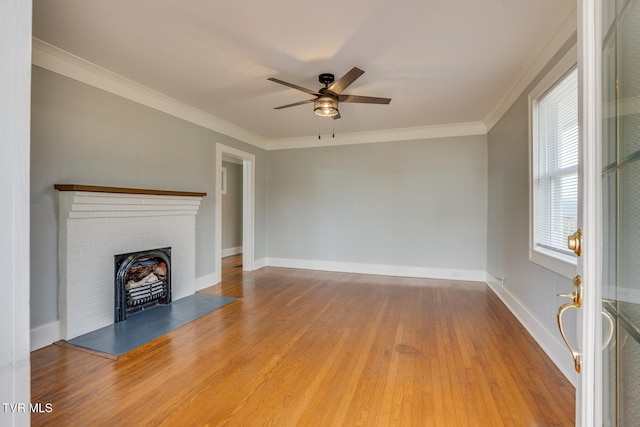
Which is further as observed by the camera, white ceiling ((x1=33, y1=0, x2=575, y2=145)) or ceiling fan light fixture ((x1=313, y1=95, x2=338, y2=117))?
ceiling fan light fixture ((x1=313, y1=95, x2=338, y2=117))

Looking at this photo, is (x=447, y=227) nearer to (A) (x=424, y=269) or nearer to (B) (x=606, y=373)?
(A) (x=424, y=269)

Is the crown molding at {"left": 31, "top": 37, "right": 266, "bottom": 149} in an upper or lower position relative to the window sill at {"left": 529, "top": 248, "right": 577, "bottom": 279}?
upper

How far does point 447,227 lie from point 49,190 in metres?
5.08

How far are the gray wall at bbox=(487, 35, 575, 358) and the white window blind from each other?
186mm

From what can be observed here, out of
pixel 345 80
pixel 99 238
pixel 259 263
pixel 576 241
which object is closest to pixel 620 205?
pixel 576 241

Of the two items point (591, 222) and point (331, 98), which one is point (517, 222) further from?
point (591, 222)

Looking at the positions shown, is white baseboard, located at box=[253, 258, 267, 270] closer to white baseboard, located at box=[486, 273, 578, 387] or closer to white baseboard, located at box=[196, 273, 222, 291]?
white baseboard, located at box=[196, 273, 222, 291]

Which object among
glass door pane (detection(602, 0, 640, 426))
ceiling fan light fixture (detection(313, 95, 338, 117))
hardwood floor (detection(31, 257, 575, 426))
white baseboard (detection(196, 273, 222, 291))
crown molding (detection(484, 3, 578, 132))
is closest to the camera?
glass door pane (detection(602, 0, 640, 426))

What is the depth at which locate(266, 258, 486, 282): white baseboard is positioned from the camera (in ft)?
15.4

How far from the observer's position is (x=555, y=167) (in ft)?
7.77

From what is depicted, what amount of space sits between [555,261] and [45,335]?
4284 millimetres

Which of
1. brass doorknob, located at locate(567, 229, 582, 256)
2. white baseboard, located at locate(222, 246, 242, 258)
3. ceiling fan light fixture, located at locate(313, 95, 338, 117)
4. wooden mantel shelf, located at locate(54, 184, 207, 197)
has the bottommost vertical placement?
white baseboard, located at locate(222, 246, 242, 258)

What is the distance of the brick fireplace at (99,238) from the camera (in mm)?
2570

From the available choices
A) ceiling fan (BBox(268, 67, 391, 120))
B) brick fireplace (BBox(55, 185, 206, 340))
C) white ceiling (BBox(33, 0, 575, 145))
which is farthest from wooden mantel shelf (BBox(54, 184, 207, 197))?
ceiling fan (BBox(268, 67, 391, 120))
